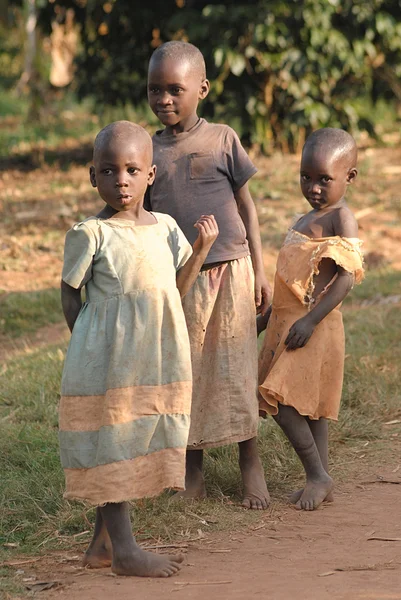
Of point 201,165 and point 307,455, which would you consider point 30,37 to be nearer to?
point 201,165

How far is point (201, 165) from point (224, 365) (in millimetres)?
735

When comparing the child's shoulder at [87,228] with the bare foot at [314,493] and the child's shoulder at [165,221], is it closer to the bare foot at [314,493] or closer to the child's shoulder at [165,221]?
the child's shoulder at [165,221]

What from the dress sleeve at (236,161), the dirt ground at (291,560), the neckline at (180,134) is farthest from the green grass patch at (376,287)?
the neckline at (180,134)

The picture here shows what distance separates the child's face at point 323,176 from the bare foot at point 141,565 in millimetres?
1432

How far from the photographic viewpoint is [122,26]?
35.4ft

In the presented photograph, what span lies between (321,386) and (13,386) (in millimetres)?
1921

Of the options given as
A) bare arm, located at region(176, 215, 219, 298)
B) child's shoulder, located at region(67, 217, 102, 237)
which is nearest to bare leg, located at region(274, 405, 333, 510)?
bare arm, located at region(176, 215, 219, 298)

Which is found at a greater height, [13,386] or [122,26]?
[122,26]

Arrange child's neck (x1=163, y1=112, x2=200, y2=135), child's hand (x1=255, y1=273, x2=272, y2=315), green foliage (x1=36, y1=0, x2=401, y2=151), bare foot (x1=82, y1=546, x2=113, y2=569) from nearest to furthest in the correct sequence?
1. bare foot (x1=82, y1=546, x2=113, y2=569)
2. child's neck (x1=163, y1=112, x2=200, y2=135)
3. child's hand (x1=255, y1=273, x2=272, y2=315)
4. green foliage (x1=36, y1=0, x2=401, y2=151)

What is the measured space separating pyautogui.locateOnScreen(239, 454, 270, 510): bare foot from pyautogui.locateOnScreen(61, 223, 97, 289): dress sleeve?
1.18m

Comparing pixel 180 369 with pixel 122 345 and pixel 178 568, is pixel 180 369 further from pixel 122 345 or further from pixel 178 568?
pixel 178 568

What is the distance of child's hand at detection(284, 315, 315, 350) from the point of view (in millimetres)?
3615

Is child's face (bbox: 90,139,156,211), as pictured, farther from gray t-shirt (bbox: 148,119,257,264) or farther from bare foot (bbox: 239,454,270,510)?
bare foot (bbox: 239,454,270,510)

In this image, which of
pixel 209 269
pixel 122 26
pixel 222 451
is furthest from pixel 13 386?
pixel 122 26
